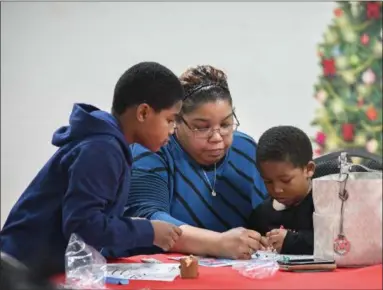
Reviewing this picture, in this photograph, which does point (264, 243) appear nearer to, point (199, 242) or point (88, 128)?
point (199, 242)

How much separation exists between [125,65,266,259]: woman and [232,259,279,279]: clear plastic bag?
1.70ft

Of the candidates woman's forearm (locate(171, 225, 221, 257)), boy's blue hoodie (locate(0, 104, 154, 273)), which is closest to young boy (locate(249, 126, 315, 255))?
woman's forearm (locate(171, 225, 221, 257))

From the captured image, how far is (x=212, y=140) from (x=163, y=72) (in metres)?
0.48

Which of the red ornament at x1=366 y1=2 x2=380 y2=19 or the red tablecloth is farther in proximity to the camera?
the red ornament at x1=366 y1=2 x2=380 y2=19

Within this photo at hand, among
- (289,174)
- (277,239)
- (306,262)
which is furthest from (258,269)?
(289,174)

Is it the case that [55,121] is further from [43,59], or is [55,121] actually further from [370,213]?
[370,213]

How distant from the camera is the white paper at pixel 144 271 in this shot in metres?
1.70

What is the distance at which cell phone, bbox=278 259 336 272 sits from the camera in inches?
66.2

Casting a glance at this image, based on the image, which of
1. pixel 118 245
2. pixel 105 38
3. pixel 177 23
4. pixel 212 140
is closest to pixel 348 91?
pixel 177 23

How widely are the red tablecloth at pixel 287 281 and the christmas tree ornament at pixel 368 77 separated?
10.2 feet

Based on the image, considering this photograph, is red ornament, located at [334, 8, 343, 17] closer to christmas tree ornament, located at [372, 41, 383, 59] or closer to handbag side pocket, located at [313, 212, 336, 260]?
christmas tree ornament, located at [372, 41, 383, 59]

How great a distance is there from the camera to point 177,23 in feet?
16.8

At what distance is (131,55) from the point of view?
5.12 metres

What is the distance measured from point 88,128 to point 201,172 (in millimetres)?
744
